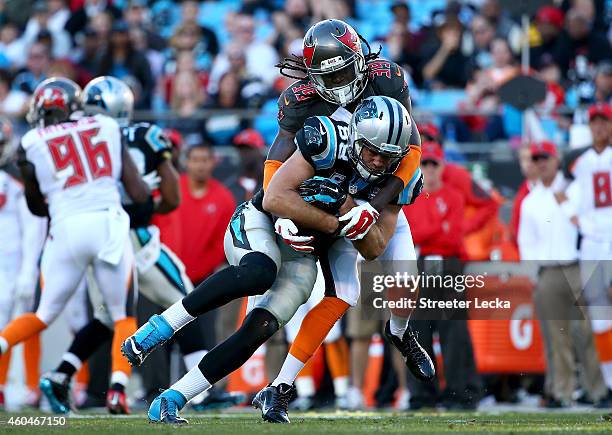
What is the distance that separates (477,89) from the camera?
13.2 m

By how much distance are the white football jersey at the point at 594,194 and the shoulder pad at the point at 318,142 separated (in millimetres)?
4225

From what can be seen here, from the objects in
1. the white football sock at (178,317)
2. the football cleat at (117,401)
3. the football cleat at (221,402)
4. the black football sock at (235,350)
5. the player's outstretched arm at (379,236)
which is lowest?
the football cleat at (221,402)

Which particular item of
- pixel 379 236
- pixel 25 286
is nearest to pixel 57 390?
pixel 25 286

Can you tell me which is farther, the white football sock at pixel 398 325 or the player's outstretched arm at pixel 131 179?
the player's outstretched arm at pixel 131 179

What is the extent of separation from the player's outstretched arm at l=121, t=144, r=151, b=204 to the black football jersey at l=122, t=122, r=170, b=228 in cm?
41

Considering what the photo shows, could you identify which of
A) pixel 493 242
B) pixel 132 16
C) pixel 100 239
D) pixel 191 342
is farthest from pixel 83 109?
pixel 132 16

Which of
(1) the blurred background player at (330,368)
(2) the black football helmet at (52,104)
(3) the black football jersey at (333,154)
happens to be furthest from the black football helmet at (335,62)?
(1) the blurred background player at (330,368)

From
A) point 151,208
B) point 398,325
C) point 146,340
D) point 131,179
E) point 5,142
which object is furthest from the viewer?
point 5,142

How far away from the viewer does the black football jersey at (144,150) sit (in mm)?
8805

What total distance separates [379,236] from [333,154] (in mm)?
505

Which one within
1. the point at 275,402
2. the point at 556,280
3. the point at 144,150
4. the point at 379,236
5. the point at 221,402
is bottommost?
the point at 221,402

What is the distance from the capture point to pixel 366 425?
6.54 m

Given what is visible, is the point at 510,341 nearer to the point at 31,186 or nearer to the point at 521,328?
the point at 521,328

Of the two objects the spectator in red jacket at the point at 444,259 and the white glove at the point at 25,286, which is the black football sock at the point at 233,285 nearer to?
the spectator in red jacket at the point at 444,259
